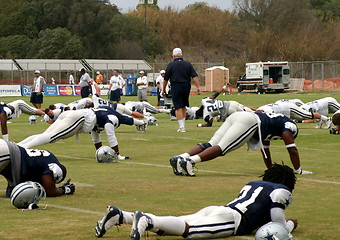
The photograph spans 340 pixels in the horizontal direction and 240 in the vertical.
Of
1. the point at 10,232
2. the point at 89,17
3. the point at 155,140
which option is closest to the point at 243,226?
the point at 10,232

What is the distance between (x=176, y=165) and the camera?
41.2 feet

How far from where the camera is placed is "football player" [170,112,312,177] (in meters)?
12.0

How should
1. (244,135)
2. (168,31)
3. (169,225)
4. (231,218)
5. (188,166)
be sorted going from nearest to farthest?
(169,225) < (231,218) < (244,135) < (188,166) < (168,31)

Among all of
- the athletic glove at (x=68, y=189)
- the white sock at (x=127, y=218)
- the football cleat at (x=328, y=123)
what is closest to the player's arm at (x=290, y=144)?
the athletic glove at (x=68, y=189)

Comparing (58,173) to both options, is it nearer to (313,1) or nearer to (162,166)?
(162,166)

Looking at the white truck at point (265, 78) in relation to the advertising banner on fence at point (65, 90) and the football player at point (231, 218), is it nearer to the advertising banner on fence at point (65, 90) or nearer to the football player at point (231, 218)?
the advertising banner on fence at point (65, 90)

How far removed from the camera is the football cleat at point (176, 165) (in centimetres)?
1251

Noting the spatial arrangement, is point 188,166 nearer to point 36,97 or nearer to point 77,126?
point 77,126

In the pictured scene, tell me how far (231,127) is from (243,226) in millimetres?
4583

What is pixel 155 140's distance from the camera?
19.9 metres

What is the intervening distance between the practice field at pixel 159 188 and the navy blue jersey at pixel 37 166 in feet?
1.22

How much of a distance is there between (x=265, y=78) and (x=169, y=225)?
53941 millimetres

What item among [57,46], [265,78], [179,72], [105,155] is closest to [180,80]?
[179,72]

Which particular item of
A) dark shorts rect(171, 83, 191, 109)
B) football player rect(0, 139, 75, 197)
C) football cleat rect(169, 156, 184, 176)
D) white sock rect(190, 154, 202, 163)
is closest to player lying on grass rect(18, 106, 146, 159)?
football cleat rect(169, 156, 184, 176)
